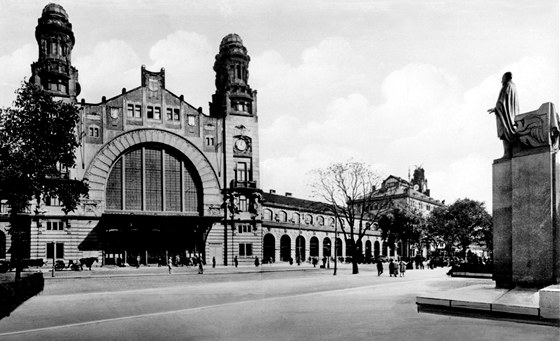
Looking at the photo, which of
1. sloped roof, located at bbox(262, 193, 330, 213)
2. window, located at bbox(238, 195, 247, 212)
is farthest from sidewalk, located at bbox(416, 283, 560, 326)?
sloped roof, located at bbox(262, 193, 330, 213)

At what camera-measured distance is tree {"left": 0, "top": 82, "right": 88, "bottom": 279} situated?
25.8 metres

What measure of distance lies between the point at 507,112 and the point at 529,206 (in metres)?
3.24

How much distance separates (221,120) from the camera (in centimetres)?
6397

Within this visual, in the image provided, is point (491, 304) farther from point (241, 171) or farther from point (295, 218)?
point (295, 218)

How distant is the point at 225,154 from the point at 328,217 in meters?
33.6

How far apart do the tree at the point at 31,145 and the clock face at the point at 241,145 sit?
3530 centimetres

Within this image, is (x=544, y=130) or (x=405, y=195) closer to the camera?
(x=544, y=130)

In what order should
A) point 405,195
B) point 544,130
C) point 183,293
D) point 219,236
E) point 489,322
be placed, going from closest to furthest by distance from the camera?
point 489,322 < point 544,130 < point 183,293 < point 219,236 < point 405,195

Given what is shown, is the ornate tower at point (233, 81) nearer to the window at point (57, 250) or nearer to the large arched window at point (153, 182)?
the large arched window at point (153, 182)

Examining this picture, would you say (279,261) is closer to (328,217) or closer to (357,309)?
(328,217)

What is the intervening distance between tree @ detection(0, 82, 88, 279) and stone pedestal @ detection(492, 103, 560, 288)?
890 inches

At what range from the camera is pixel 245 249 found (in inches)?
2462

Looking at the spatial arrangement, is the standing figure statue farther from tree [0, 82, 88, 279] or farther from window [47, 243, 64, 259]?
window [47, 243, 64, 259]

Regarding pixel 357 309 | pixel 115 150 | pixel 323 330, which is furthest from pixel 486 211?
pixel 323 330
